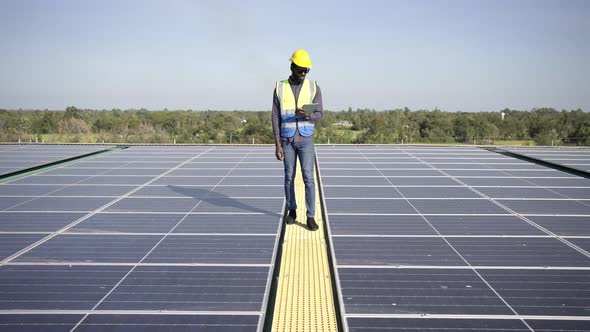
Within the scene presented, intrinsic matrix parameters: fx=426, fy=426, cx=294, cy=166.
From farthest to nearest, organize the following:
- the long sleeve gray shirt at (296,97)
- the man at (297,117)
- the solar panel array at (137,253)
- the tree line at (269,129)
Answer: the tree line at (269,129)
the long sleeve gray shirt at (296,97)
the man at (297,117)
the solar panel array at (137,253)

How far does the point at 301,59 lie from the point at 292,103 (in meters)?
0.59

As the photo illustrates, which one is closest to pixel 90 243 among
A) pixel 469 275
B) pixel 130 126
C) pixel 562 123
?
pixel 469 275

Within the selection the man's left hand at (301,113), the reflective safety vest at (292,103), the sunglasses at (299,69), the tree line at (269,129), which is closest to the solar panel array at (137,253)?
the reflective safety vest at (292,103)

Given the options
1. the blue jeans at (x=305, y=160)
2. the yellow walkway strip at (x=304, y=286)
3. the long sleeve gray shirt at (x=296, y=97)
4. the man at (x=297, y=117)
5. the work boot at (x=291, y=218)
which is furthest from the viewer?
the work boot at (x=291, y=218)

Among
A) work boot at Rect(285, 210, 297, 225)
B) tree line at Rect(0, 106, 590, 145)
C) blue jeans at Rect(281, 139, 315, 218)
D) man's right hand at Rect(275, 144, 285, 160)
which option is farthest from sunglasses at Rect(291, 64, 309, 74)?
tree line at Rect(0, 106, 590, 145)

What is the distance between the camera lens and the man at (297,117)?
18.3 feet

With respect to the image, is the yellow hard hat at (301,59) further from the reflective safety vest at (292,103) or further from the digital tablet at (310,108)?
the digital tablet at (310,108)

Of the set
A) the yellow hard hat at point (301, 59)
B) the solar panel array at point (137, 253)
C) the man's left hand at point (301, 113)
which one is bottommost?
the solar panel array at point (137, 253)

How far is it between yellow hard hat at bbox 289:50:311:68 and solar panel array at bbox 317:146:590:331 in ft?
6.92

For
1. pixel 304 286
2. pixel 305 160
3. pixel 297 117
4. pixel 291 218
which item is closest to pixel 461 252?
pixel 304 286

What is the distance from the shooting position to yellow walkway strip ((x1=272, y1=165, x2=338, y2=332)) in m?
3.54

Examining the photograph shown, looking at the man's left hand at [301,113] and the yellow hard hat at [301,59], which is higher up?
the yellow hard hat at [301,59]

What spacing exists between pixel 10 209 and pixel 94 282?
12.0ft

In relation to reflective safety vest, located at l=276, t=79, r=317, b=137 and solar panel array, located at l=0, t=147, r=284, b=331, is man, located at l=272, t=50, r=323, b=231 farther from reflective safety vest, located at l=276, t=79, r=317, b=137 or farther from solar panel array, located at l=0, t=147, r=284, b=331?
solar panel array, located at l=0, t=147, r=284, b=331
